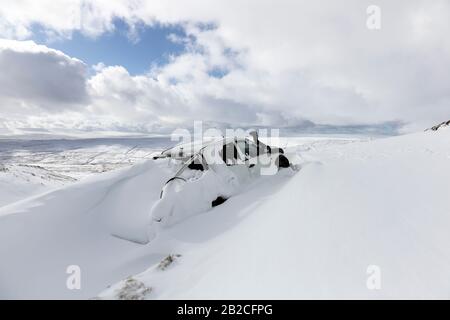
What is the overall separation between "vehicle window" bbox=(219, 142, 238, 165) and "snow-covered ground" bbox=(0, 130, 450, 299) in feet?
3.97

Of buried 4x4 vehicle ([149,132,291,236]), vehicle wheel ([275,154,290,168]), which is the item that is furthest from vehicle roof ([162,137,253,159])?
vehicle wheel ([275,154,290,168])

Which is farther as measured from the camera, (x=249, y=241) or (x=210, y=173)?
(x=210, y=173)

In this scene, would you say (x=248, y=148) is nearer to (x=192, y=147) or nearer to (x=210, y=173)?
(x=192, y=147)

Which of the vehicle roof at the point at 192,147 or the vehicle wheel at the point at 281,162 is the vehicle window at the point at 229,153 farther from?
the vehicle wheel at the point at 281,162

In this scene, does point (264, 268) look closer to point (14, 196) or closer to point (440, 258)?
point (440, 258)

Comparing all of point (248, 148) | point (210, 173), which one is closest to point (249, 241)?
point (210, 173)

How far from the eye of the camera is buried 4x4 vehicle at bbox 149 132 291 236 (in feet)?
16.9

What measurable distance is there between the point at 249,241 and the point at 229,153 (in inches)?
163

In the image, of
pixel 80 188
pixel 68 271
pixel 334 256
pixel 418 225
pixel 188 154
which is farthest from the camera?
pixel 188 154

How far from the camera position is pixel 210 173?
6.22 metres

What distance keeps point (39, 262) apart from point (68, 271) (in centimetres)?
46

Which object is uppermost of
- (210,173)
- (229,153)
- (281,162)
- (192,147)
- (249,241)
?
(192,147)
